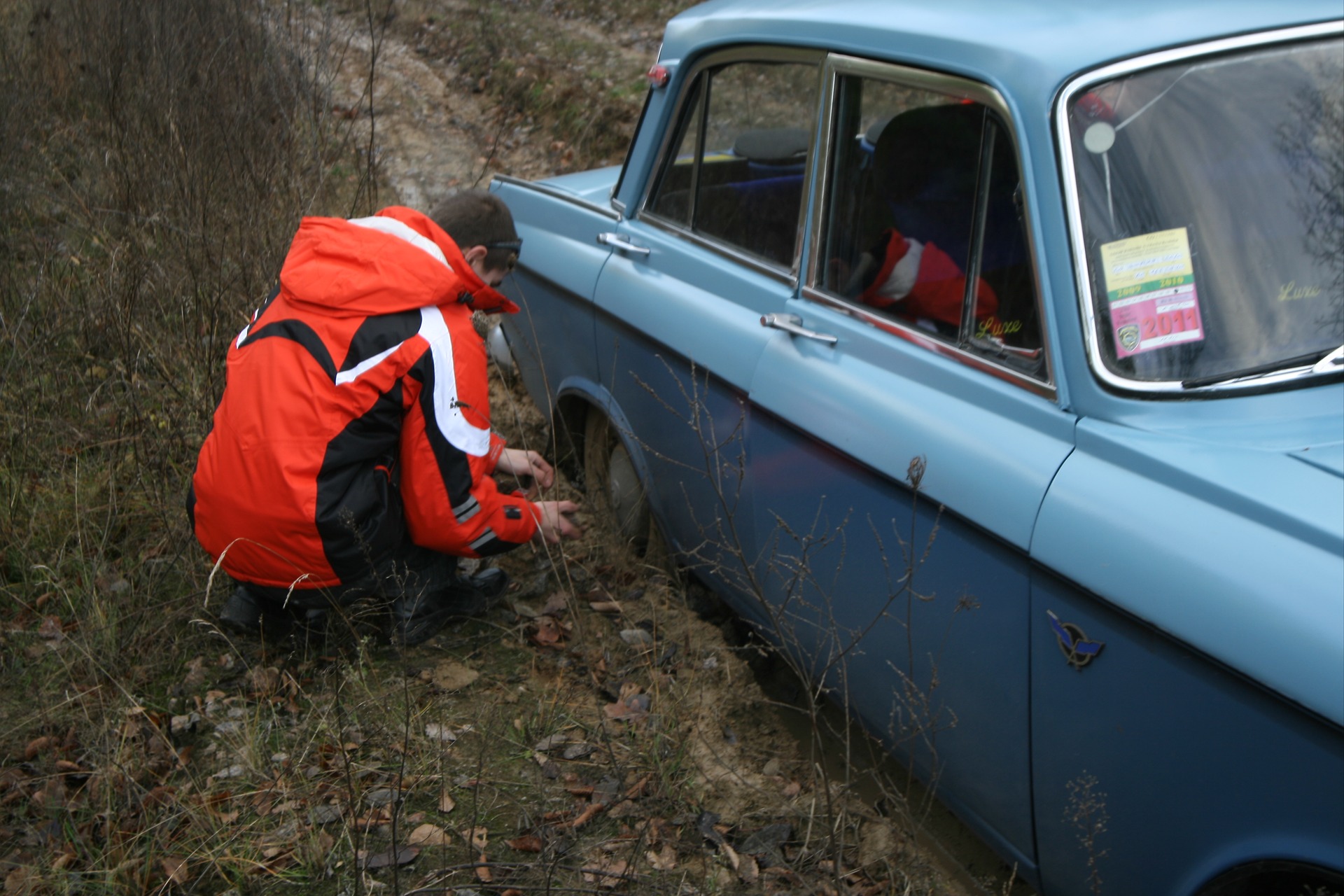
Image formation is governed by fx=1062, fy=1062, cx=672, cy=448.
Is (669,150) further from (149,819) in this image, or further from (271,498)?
(149,819)

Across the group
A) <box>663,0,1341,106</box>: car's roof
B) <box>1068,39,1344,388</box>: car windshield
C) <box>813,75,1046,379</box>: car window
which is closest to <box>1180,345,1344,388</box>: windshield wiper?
<box>1068,39,1344,388</box>: car windshield

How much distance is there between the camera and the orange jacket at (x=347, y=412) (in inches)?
113

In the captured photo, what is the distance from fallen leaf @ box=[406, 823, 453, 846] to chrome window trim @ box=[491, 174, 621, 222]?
6.40 ft

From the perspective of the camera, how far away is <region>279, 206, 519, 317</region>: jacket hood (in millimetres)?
2902

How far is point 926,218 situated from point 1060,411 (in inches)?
32.7

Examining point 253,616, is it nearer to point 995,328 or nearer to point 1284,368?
point 995,328

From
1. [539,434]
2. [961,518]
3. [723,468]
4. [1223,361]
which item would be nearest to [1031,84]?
[1223,361]

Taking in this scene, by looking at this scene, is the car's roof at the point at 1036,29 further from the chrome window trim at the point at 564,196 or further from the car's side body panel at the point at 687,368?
the chrome window trim at the point at 564,196

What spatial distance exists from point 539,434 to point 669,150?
1795mm

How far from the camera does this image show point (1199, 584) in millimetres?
1647

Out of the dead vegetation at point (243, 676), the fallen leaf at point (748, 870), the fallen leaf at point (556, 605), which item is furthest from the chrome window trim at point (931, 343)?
the fallen leaf at point (556, 605)

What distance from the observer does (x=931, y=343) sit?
233cm

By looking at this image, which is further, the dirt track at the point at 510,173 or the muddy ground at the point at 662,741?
the dirt track at the point at 510,173

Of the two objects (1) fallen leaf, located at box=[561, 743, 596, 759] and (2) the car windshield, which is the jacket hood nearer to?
(1) fallen leaf, located at box=[561, 743, 596, 759]
